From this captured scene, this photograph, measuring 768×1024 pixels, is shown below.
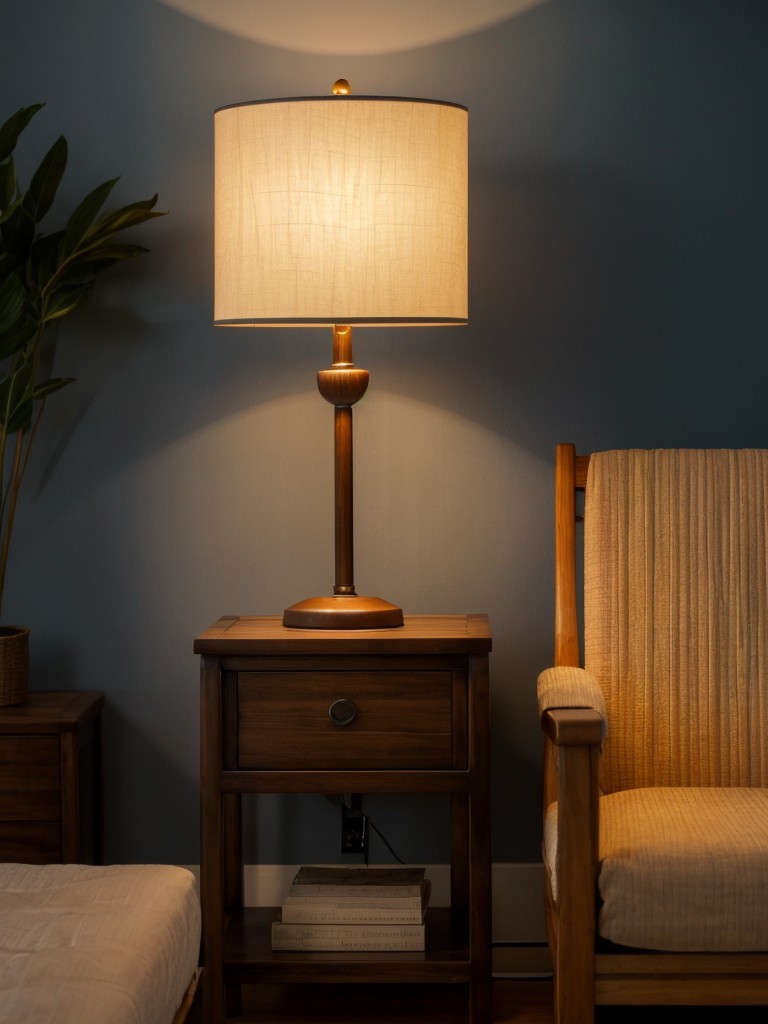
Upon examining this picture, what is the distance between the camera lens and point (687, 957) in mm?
1737

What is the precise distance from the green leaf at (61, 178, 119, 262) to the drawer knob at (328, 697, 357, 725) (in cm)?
96

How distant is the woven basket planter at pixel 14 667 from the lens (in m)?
2.31

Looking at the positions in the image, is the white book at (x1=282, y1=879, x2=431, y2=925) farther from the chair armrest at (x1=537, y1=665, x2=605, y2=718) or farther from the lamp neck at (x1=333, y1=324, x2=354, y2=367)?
the lamp neck at (x1=333, y1=324, x2=354, y2=367)

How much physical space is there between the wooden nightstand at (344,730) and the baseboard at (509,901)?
44 cm

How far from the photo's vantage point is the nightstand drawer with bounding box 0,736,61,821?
7.36 ft

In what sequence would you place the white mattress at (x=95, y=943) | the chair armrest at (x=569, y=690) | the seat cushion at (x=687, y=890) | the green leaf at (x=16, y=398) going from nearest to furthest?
the white mattress at (x=95, y=943), the seat cushion at (x=687, y=890), the chair armrest at (x=569, y=690), the green leaf at (x=16, y=398)

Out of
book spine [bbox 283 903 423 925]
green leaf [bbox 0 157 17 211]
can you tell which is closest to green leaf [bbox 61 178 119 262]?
green leaf [bbox 0 157 17 211]

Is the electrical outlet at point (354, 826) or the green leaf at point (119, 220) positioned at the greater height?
the green leaf at point (119, 220)

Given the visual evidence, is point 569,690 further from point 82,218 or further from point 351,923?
point 82,218

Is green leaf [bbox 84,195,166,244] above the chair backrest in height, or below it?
above

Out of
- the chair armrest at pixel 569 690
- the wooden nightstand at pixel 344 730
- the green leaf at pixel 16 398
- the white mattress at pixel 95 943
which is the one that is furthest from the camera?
the green leaf at pixel 16 398

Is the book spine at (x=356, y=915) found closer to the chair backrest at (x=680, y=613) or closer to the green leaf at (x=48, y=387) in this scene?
the chair backrest at (x=680, y=613)

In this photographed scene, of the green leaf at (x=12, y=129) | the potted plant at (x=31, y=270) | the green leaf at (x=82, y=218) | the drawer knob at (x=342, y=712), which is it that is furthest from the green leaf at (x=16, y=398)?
the drawer knob at (x=342, y=712)

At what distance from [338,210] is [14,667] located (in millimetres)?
1058
